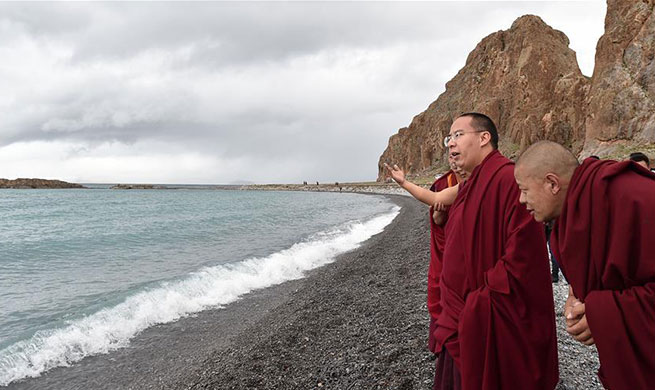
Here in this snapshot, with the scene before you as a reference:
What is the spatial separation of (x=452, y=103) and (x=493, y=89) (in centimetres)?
2318

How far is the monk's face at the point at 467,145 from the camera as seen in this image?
269 cm

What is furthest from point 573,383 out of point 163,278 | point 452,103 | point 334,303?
point 452,103

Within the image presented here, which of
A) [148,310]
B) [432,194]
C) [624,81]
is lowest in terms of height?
[148,310]

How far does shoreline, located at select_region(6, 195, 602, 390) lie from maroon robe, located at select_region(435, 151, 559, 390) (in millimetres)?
2314

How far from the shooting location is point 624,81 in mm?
33344

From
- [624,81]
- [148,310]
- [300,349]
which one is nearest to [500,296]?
[300,349]

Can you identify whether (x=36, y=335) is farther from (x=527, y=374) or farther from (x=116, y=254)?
(x=116, y=254)

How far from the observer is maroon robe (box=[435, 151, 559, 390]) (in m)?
2.10

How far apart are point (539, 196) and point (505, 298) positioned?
0.67 metres

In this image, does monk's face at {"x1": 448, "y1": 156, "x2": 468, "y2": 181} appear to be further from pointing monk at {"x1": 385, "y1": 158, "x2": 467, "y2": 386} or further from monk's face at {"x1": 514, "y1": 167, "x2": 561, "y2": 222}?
monk's face at {"x1": 514, "y1": 167, "x2": 561, "y2": 222}

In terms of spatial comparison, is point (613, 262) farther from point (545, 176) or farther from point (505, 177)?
point (505, 177)

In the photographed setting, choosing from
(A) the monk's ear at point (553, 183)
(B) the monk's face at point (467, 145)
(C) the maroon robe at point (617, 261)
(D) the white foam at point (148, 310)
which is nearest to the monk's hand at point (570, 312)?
(C) the maroon robe at point (617, 261)

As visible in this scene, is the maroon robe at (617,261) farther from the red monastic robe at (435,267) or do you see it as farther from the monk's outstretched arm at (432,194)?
the red monastic robe at (435,267)

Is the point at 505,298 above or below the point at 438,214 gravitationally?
below
